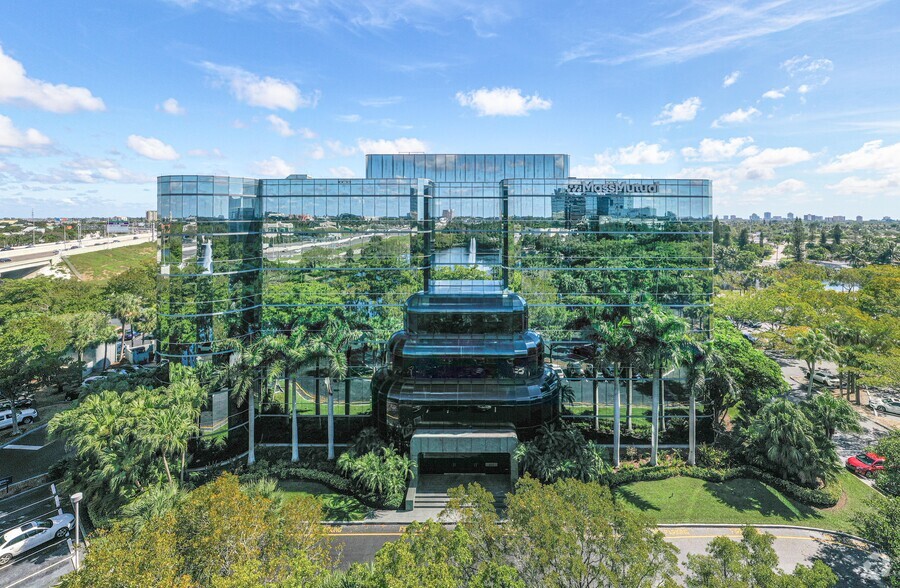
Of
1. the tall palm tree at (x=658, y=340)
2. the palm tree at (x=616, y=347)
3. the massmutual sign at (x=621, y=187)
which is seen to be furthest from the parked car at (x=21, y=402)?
the massmutual sign at (x=621, y=187)

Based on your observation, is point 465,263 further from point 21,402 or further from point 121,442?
point 21,402

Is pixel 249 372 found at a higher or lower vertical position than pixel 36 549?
higher

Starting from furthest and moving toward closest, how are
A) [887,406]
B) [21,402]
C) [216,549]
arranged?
[21,402] < [887,406] < [216,549]

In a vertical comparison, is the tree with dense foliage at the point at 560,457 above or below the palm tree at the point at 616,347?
below

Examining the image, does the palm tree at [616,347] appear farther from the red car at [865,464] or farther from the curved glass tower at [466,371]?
the red car at [865,464]

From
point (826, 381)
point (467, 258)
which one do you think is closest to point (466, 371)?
point (467, 258)

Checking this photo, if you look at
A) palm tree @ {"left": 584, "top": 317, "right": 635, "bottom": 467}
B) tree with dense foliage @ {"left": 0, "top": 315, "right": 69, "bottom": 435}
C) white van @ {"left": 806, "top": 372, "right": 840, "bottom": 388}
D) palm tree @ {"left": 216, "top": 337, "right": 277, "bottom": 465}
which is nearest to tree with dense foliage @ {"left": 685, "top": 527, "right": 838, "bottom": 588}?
palm tree @ {"left": 584, "top": 317, "right": 635, "bottom": 467}
